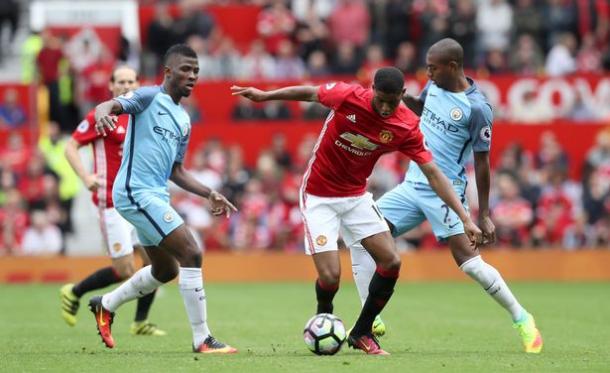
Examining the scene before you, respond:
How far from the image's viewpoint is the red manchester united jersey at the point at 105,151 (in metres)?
13.2

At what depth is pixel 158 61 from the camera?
26.6m

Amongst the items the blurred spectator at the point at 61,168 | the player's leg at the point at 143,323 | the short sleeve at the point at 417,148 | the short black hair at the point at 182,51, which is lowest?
the blurred spectator at the point at 61,168

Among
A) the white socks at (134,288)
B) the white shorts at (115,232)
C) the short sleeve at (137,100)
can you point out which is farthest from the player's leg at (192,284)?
the white shorts at (115,232)

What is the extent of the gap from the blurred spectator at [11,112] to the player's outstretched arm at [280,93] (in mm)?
15458

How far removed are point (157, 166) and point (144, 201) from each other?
13.9 inches

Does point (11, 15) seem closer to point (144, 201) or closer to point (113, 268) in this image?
point (113, 268)

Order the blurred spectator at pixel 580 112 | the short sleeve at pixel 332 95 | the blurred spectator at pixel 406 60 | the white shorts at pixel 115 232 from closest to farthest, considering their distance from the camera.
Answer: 1. the short sleeve at pixel 332 95
2. the white shorts at pixel 115 232
3. the blurred spectator at pixel 580 112
4. the blurred spectator at pixel 406 60

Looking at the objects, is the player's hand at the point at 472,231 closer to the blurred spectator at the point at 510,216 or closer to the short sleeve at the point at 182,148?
the short sleeve at the point at 182,148

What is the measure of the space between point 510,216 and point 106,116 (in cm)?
1405

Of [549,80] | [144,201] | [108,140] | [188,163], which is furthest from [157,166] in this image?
[549,80]

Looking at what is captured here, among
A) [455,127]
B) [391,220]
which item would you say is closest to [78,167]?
[391,220]

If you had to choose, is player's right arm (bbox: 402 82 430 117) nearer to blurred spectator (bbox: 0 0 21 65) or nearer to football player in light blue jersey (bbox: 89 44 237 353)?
football player in light blue jersey (bbox: 89 44 237 353)

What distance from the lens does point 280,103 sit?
2548 cm

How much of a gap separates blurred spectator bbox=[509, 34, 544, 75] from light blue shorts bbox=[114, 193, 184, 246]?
56.3ft
